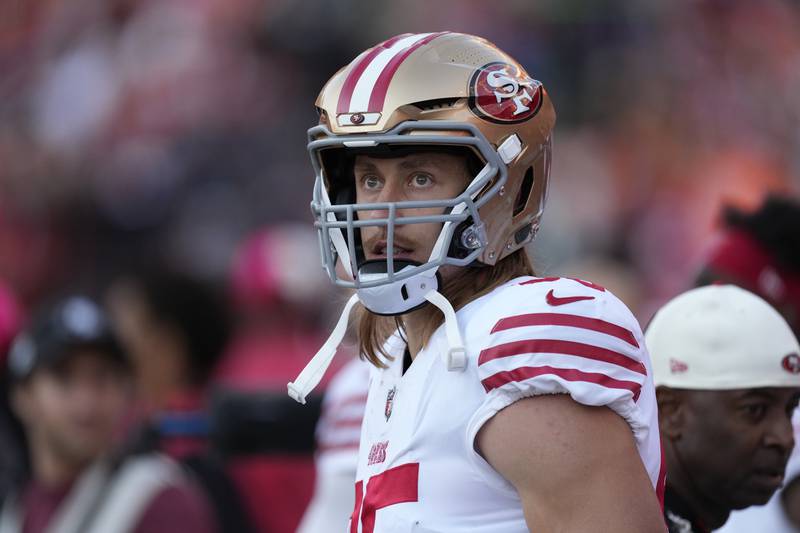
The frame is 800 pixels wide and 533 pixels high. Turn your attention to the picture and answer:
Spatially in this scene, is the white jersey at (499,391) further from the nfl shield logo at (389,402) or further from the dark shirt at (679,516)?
the dark shirt at (679,516)

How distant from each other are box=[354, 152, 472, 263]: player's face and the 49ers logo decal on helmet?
3.9 inches

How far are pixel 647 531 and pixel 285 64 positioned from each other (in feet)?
36.3

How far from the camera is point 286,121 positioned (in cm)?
1255

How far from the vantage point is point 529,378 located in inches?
87.2

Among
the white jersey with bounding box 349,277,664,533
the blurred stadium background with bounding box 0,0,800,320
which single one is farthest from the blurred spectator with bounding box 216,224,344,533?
the blurred stadium background with bounding box 0,0,800,320

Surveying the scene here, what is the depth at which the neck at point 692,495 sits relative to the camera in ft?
10.1

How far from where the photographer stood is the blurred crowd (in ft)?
35.0

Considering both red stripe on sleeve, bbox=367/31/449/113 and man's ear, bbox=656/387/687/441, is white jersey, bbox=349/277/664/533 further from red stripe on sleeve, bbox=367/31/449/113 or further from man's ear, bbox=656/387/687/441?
man's ear, bbox=656/387/687/441

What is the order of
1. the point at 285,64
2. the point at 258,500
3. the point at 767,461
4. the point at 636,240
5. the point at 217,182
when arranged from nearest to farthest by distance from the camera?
the point at 767,461 < the point at 258,500 < the point at 636,240 < the point at 217,182 < the point at 285,64

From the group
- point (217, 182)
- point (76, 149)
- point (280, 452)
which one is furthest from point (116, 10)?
point (280, 452)

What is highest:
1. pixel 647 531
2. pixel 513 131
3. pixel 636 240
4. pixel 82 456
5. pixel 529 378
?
pixel 513 131

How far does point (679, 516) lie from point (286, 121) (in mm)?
9803

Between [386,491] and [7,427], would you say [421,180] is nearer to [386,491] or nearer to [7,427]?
[386,491]

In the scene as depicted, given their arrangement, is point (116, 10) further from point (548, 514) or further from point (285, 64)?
point (548, 514)
